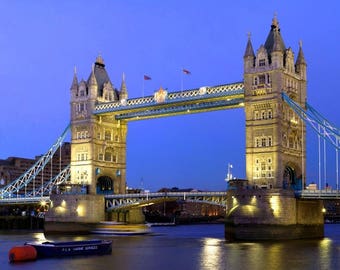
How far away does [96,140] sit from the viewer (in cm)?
8012

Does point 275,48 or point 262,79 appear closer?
point 275,48

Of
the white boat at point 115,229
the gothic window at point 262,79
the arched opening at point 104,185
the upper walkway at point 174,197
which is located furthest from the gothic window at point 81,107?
the gothic window at point 262,79

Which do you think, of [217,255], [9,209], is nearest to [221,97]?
[217,255]

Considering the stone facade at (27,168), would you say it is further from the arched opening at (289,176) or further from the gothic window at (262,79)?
the gothic window at (262,79)

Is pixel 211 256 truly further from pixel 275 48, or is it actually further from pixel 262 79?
pixel 275 48

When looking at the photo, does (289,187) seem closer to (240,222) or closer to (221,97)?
(240,222)

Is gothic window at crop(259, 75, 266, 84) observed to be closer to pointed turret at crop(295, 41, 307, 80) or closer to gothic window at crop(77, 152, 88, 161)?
pointed turret at crop(295, 41, 307, 80)

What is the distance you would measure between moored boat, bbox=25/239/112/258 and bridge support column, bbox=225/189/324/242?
52.7ft

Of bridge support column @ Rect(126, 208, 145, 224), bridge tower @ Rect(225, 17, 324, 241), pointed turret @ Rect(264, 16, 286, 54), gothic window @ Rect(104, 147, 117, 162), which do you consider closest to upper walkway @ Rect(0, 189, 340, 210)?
bridge tower @ Rect(225, 17, 324, 241)

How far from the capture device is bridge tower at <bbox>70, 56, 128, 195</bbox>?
79.8 meters

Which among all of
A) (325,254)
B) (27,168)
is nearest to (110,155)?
(325,254)

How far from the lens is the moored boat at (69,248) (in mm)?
46812

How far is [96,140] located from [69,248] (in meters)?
33.0

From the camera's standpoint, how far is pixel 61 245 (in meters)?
47.5
